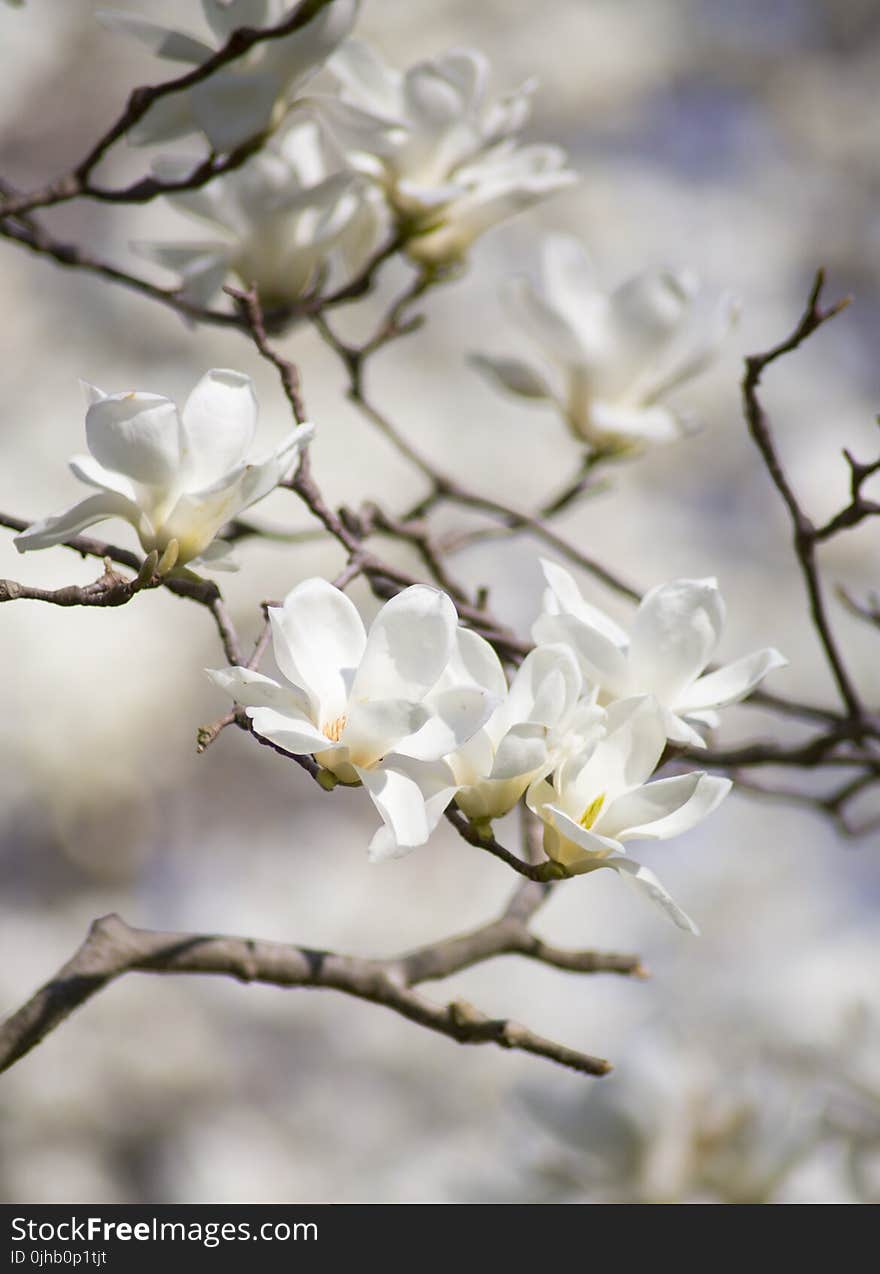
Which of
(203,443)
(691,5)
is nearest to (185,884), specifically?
(203,443)

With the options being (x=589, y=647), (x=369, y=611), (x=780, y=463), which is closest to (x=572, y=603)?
(x=589, y=647)

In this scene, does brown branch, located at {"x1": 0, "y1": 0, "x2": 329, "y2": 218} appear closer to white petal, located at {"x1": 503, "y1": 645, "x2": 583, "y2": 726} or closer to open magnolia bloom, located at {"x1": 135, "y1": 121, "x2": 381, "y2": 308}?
open magnolia bloom, located at {"x1": 135, "y1": 121, "x2": 381, "y2": 308}

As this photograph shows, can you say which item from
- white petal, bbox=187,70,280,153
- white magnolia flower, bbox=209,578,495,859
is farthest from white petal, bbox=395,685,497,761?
white petal, bbox=187,70,280,153

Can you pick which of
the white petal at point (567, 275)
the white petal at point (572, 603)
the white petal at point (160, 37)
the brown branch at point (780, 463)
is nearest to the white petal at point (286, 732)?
the white petal at point (572, 603)

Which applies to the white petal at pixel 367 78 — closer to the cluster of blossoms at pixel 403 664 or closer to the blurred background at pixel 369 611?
the cluster of blossoms at pixel 403 664

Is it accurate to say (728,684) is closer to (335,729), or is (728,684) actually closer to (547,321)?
(335,729)

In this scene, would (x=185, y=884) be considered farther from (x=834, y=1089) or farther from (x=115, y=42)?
(x=115, y=42)
